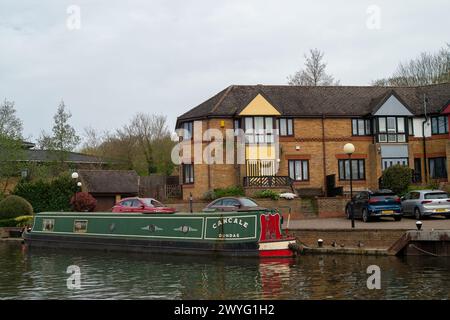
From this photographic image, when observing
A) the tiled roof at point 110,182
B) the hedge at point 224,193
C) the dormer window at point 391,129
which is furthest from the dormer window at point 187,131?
the dormer window at point 391,129

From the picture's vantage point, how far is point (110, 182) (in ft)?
142

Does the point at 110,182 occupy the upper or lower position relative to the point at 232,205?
A: upper

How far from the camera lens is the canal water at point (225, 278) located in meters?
14.6

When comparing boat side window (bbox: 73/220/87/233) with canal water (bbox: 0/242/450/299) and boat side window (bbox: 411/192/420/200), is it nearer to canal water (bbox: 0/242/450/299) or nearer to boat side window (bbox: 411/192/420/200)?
canal water (bbox: 0/242/450/299)

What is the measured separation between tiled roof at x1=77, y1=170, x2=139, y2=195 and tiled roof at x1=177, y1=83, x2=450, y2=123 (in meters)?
7.20

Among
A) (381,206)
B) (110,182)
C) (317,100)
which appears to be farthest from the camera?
(110,182)

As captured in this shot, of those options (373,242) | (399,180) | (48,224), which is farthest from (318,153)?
(48,224)

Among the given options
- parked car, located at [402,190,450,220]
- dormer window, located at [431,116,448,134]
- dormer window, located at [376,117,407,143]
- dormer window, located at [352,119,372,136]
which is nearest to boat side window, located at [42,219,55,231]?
parked car, located at [402,190,450,220]

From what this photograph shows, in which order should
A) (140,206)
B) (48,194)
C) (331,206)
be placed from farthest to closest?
(48,194) → (331,206) → (140,206)

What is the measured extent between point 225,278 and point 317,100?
83.5 ft

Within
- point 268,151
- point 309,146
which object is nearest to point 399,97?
point 309,146

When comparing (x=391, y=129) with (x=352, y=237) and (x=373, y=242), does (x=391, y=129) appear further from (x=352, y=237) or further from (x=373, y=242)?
(x=373, y=242)

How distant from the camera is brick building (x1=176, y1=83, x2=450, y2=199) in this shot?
123ft

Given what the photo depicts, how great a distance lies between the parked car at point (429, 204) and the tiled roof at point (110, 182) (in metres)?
22.6
